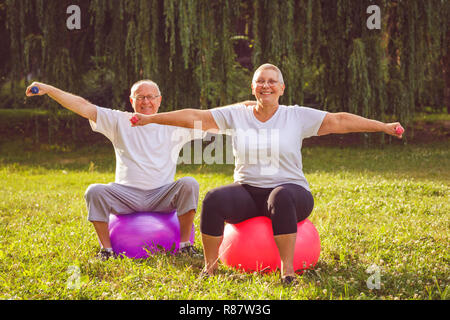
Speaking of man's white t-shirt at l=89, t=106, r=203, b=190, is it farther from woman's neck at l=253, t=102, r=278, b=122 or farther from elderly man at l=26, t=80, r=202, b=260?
woman's neck at l=253, t=102, r=278, b=122

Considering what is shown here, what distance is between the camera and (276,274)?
3861mm

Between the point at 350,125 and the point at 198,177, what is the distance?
207 inches

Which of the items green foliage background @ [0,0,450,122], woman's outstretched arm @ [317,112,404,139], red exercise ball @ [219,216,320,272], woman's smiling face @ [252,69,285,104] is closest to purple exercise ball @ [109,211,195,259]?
red exercise ball @ [219,216,320,272]

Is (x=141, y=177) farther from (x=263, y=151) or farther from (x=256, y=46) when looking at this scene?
(x=256, y=46)

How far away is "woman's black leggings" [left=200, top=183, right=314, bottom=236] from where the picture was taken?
371cm

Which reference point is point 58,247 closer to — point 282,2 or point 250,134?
point 250,134

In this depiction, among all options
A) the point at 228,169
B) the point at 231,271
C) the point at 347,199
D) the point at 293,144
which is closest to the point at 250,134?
the point at 293,144

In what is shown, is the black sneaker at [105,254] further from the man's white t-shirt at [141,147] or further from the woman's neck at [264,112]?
the woman's neck at [264,112]

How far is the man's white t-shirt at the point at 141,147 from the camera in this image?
15.0ft

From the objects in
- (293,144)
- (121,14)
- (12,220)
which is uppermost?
(121,14)

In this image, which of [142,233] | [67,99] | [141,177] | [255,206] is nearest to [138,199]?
[141,177]

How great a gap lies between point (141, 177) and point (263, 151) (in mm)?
1230

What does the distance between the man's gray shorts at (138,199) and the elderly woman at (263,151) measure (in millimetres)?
574

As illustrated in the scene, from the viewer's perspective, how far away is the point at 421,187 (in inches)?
287
